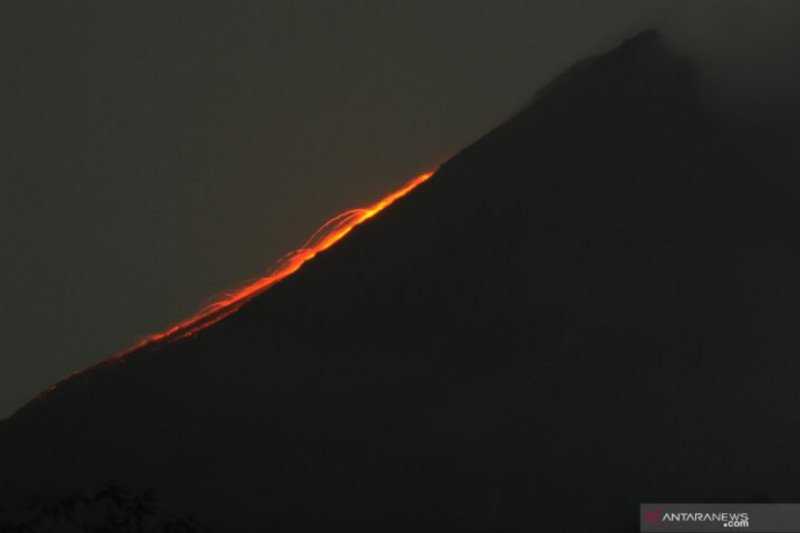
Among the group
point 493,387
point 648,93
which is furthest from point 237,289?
point 648,93

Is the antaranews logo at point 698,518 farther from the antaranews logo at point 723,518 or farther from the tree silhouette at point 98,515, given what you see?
the tree silhouette at point 98,515

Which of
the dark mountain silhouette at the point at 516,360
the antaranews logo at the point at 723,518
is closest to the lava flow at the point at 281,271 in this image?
the dark mountain silhouette at the point at 516,360

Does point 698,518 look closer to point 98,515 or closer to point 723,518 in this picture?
point 723,518

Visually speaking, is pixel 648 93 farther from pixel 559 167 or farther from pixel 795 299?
pixel 795 299

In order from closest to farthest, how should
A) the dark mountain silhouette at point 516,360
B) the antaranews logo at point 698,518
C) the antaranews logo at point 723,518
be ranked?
the antaranews logo at point 723,518
the antaranews logo at point 698,518
the dark mountain silhouette at point 516,360

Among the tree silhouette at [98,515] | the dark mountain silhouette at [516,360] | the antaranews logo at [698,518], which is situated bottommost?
the tree silhouette at [98,515]

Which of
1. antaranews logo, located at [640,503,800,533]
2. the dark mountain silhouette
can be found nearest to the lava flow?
the dark mountain silhouette

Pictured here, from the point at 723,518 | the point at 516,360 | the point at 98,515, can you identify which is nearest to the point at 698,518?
the point at 723,518

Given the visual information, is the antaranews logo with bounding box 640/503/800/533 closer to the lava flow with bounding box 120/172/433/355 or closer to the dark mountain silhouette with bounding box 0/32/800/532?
the dark mountain silhouette with bounding box 0/32/800/532
